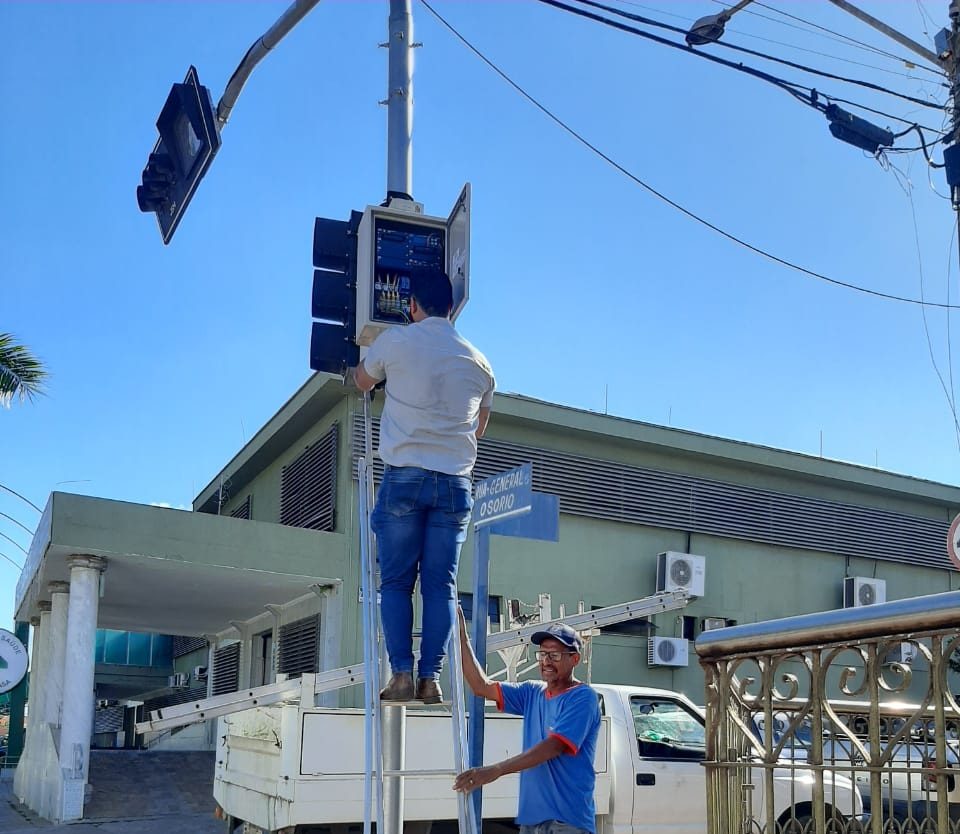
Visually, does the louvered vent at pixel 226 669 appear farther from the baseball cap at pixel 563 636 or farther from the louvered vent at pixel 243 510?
the baseball cap at pixel 563 636

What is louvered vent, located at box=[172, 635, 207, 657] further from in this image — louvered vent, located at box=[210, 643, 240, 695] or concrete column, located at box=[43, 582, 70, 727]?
concrete column, located at box=[43, 582, 70, 727]

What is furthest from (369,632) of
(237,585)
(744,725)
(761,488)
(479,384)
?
(761,488)

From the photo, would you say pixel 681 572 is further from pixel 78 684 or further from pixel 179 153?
pixel 179 153

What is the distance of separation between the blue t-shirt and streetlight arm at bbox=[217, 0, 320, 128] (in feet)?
18.4

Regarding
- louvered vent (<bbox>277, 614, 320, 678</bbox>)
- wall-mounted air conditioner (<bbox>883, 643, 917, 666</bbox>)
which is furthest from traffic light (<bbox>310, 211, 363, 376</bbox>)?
louvered vent (<bbox>277, 614, 320, 678</bbox>)

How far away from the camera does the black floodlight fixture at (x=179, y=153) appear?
340 inches

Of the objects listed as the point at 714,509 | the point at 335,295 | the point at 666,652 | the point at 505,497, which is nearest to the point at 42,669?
the point at 666,652

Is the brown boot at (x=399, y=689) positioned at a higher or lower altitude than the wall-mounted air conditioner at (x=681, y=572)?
lower

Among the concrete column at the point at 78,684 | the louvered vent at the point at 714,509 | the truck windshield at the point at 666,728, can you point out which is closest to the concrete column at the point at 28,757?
the concrete column at the point at 78,684

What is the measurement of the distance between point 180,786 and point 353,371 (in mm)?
15686

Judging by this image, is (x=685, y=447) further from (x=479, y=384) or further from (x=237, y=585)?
(x=479, y=384)

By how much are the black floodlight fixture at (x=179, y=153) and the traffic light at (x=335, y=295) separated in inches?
104

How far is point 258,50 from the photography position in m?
8.92

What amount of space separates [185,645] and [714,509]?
18.1 m
